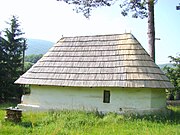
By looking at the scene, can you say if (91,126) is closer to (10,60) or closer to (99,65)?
(99,65)

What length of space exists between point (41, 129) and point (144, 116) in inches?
222

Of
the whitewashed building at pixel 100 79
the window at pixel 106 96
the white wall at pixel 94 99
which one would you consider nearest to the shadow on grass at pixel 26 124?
the whitewashed building at pixel 100 79

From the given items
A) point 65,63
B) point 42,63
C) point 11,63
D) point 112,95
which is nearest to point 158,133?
point 112,95

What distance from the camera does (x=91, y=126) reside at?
1166 cm

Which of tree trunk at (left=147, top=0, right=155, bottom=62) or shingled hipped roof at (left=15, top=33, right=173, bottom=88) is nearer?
shingled hipped roof at (left=15, top=33, right=173, bottom=88)

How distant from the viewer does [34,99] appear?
1659cm

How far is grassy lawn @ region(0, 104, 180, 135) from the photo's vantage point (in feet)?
32.8

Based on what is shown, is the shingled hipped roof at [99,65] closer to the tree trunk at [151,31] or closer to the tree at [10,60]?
the tree trunk at [151,31]

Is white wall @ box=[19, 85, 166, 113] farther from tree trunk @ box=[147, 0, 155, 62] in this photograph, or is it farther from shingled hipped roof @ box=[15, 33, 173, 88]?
tree trunk @ box=[147, 0, 155, 62]

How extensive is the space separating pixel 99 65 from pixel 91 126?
4.77 metres

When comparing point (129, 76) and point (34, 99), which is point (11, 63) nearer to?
point (34, 99)

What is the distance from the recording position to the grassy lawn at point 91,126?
1000 cm

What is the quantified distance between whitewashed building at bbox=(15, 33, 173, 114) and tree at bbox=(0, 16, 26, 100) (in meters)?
7.67

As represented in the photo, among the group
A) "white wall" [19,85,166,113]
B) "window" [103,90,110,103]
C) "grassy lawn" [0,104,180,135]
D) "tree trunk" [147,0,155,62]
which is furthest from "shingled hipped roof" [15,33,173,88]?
"tree trunk" [147,0,155,62]
